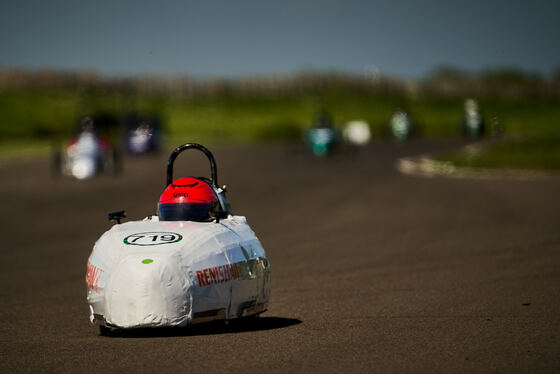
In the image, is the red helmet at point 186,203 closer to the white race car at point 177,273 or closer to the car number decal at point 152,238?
the white race car at point 177,273

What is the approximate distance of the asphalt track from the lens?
6.76 metres

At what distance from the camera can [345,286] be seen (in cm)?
1052

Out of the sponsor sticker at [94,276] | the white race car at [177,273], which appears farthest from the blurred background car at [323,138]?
the sponsor sticker at [94,276]

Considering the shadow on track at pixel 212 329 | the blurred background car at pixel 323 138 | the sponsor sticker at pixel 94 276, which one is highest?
the sponsor sticker at pixel 94 276

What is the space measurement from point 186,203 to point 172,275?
1.18m

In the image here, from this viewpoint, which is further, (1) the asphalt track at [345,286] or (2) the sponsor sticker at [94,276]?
(2) the sponsor sticker at [94,276]

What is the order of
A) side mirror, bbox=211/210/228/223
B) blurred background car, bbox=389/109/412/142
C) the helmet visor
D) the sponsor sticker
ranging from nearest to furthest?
the sponsor sticker → side mirror, bbox=211/210/228/223 → the helmet visor → blurred background car, bbox=389/109/412/142

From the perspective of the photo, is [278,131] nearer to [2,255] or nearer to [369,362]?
[2,255]

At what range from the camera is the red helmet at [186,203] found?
325 inches

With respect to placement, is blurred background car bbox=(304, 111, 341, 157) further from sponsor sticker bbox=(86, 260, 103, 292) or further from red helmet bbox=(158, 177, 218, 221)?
sponsor sticker bbox=(86, 260, 103, 292)

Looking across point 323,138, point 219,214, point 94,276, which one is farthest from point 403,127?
point 94,276

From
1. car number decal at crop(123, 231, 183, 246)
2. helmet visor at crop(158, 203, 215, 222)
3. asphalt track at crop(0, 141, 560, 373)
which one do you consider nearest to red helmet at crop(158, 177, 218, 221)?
helmet visor at crop(158, 203, 215, 222)

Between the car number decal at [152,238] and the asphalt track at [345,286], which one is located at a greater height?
the car number decal at [152,238]

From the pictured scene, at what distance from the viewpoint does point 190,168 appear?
37156 mm
